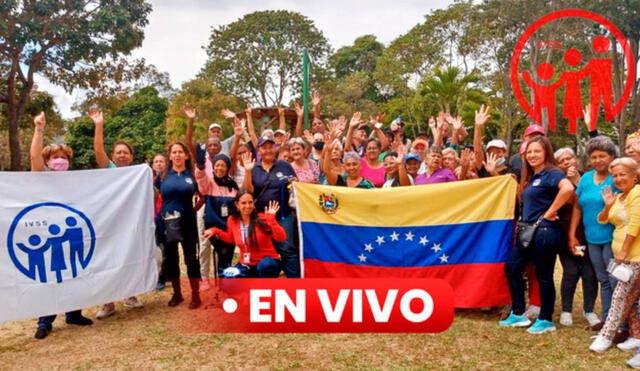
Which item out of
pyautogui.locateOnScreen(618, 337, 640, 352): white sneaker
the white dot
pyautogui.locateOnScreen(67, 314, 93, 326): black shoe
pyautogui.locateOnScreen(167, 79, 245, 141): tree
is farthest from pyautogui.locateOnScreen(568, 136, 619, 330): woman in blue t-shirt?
pyautogui.locateOnScreen(167, 79, 245, 141): tree

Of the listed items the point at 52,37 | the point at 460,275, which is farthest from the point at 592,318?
the point at 52,37

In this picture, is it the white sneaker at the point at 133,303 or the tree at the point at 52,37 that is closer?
the white sneaker at the point at 133,303

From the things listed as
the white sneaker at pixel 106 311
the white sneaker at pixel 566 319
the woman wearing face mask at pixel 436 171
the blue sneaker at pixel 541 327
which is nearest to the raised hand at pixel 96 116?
the white sneaker at pixel 106 311

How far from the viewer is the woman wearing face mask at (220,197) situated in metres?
5.67

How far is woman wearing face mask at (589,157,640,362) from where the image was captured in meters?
4.05

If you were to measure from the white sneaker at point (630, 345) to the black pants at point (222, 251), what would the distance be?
3.75m

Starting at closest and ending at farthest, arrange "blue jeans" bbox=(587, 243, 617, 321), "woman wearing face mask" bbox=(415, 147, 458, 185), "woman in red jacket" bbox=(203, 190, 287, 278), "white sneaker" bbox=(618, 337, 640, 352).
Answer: "white sneaker" bbox=(618, 337, 640, 352), "blue jeans" bbox=(587, 243, 617, 321), "woman in red jacket" bbox=(203, 190, 287, 278), "woman wearing face mask" bbox=(415, 147, 458, 185)

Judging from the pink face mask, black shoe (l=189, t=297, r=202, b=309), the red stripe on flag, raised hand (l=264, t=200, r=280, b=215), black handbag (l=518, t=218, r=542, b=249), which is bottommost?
black shoe (l=189, t=297, r=202, b=309)

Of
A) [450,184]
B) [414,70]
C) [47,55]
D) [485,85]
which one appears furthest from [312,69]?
[450,184]

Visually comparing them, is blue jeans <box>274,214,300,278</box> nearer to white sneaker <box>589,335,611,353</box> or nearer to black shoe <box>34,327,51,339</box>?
black shoe <box>34,327,51,339</box>

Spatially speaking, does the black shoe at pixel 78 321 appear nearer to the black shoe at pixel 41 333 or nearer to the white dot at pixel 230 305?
the black shoe at pixel 41 333

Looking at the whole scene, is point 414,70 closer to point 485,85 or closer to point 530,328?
point 485,85

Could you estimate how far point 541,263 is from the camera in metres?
4.64

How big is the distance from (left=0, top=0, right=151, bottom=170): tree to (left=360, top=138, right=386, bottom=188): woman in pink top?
15.1m
